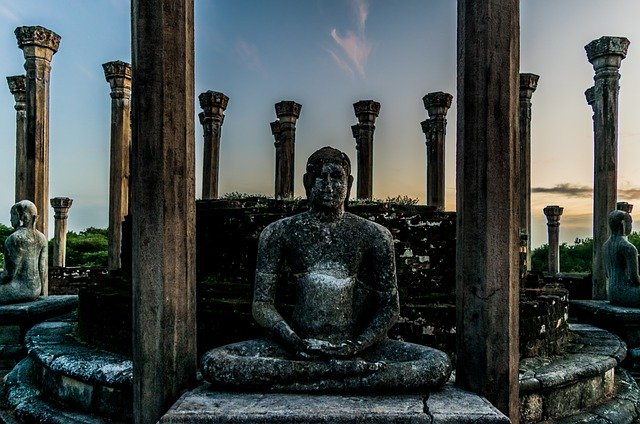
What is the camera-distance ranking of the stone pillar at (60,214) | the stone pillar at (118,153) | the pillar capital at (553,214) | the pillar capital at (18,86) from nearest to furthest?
the stone pillar at (118,153) < the pillar capital at (18,86) < the pillar capital at (553,214) < the stone pillar at (60,214)

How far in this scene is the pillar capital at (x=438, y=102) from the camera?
49.5 feet

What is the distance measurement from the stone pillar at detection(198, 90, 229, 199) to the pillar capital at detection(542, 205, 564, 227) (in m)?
11.1

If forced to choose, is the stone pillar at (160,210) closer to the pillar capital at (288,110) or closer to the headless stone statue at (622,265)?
the headless stone statue at (622,265)

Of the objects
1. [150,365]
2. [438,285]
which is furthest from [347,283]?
[438,285]

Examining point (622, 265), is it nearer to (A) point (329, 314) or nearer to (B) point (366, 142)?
(A) point (329, 314)

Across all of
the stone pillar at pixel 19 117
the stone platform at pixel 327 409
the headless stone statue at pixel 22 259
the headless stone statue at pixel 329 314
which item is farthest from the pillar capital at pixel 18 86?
the stone platform at pixel 327 409

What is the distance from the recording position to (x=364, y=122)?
1535cm

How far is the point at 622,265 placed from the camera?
872 centimetres

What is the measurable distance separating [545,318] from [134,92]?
13.8 ft

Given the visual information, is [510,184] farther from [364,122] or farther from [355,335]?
[364,122]

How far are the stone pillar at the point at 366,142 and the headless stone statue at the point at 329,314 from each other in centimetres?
1148

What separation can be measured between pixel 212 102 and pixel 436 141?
6.30m

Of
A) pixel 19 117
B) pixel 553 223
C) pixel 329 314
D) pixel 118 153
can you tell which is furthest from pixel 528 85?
pixel 19 117

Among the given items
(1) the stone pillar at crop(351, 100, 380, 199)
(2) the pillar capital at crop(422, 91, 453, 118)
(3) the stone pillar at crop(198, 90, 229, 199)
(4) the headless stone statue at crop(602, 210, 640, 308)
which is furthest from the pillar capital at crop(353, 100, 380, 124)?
(4) the headless stone statue at crop(602, 210, 640, 308)
